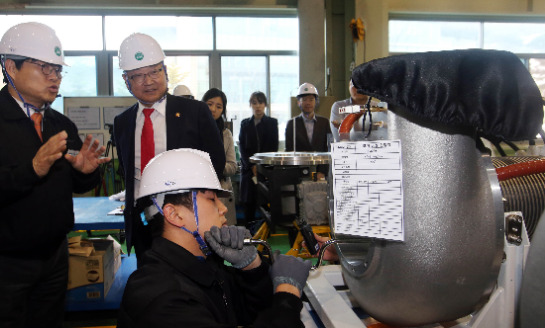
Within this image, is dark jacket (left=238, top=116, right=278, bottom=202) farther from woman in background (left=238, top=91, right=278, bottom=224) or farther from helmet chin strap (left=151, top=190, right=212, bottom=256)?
helmet chin strap (left=151, top=190, right=212, bottom=256)

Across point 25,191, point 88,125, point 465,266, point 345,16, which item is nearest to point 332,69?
point 345,16

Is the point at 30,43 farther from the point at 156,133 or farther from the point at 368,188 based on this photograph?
the point at 368,188

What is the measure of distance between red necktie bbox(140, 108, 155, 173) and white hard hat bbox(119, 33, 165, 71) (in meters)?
0.26

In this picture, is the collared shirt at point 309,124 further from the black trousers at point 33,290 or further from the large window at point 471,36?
the large window at point 471,36

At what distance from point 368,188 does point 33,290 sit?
1.59 meters

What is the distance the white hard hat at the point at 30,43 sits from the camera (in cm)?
172

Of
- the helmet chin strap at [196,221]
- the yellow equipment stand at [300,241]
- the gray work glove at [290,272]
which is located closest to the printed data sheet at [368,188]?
the gray work glove at [290,272]

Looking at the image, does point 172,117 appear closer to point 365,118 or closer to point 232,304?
point 232,304

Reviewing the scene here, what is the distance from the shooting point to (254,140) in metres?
4.70

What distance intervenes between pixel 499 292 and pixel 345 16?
298 inches

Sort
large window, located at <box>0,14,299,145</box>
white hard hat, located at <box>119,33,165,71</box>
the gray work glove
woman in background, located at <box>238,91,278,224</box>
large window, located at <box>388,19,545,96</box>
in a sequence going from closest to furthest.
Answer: the gray work glove
white hard hat, located at <box>119,33,165,71</box>
woman in background, located at <box>238,91,278,224</box>
large window, located at <box>0,14,299,145</box>
large window, located at <box>388,19,545,96</box>

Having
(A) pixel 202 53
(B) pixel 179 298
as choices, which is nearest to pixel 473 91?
(B) pixel 179 298

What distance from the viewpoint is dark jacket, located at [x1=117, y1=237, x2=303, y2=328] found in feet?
2.94

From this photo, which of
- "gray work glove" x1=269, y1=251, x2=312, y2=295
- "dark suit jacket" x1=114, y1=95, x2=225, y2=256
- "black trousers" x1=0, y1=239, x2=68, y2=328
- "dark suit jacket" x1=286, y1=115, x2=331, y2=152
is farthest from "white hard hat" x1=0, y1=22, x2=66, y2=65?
"dark suit jacket" x1=286, y1=115, x2=331, y2=152
